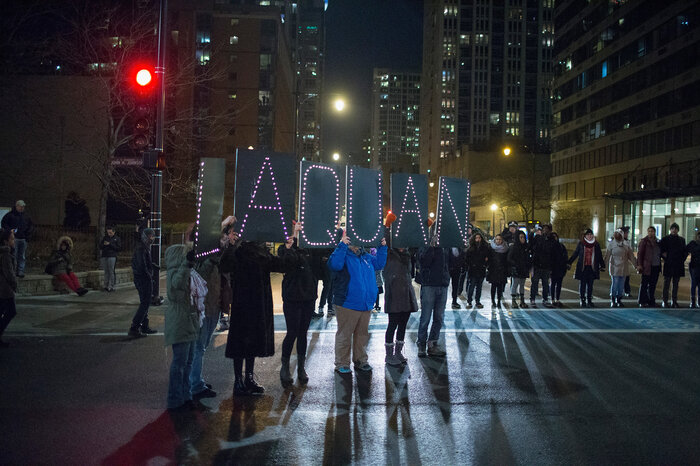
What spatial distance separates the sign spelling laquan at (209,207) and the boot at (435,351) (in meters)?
3.93

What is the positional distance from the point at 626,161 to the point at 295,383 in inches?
2204

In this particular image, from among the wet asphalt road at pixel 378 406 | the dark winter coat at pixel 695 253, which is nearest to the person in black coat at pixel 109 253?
the wet asphalt road at pixel 378 406

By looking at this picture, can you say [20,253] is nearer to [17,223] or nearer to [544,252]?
[17,223]

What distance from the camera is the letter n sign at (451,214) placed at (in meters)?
9.09

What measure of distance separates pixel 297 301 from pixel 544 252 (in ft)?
30.1

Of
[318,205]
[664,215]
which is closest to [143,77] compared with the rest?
[318,205]

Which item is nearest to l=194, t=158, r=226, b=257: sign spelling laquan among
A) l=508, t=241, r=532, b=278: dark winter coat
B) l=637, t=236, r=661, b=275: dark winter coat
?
l=508, t=241, r=532, b=278: dark winter coat

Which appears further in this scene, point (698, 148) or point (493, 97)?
point (493, 97)

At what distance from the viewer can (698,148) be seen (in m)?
43.9

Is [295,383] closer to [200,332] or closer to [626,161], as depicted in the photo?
[200,332]

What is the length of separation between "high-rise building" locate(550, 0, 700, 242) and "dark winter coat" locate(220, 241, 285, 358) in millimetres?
30786

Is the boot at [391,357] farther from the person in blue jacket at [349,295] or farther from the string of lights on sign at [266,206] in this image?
the string of lights on sign at [266,206]

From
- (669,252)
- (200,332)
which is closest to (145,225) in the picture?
(200,332)

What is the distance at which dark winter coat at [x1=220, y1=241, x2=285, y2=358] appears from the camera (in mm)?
6395
